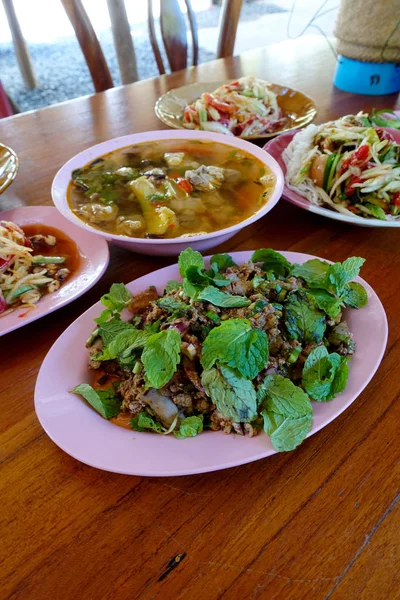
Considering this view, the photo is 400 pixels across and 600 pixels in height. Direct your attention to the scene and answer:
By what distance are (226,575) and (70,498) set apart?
0.29 metres

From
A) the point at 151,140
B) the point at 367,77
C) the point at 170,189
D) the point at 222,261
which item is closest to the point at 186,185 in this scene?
the point at 170,189

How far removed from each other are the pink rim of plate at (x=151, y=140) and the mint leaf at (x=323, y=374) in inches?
17.1

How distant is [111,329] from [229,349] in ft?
0.90

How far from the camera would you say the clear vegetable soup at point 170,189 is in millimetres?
1285

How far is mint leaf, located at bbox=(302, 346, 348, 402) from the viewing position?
32.4 inches

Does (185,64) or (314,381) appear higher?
(185,64)

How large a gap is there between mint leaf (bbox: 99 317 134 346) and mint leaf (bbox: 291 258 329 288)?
1.27 ft

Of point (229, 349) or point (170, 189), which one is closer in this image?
point (229, 349)

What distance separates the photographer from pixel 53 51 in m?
6.16

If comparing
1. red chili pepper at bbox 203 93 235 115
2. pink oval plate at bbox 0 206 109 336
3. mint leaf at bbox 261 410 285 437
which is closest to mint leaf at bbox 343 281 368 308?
mint leaf at bbox 261 410 285 437

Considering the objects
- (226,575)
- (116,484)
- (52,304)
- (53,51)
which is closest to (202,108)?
(52,304)

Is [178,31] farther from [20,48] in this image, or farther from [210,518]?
[210,518]

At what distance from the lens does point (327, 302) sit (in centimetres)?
95

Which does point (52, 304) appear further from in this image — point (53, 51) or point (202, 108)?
Result: point (53, 51)
